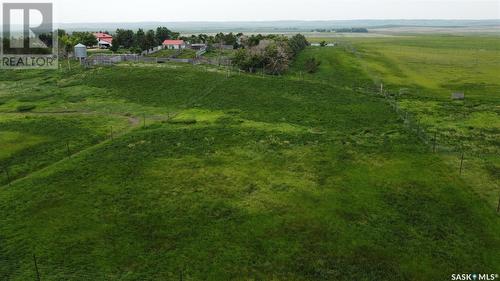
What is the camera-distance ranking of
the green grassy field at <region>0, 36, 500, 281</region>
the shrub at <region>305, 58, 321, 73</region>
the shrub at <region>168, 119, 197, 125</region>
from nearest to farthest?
the green grassy field at <region>0, 36, 500, 281</region> → the shrub at <region>168, 119, 197, 125</region> → the shrub at <region>305, 58, 321, 73</region>

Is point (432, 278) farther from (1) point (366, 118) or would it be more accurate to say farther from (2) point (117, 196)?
(1) point (366, 118)

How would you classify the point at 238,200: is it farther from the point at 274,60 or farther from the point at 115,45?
the point at 115,45

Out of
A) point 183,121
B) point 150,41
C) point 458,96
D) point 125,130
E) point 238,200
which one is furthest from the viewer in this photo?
point 150,41

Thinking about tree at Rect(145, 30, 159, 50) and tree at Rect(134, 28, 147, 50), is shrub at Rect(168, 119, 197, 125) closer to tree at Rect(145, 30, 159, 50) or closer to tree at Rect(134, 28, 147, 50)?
tree at Rect(134, 28, 147, 50)

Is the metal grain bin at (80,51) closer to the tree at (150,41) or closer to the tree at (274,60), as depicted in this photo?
the tree at (150,41)

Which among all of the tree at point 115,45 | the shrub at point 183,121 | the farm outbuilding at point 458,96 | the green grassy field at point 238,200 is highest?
the tree at point 115,45

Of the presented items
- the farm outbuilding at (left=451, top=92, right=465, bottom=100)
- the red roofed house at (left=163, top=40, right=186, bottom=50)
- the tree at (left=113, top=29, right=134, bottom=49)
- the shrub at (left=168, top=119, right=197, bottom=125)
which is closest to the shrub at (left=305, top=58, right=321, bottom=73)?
the farm outbuilding at (left=451, top=92, right=465, bottom=100)

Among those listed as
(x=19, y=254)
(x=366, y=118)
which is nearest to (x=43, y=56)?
(x=366, y=118)

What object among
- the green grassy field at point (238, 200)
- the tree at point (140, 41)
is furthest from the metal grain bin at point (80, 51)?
the green grassy field at point (238, 200)

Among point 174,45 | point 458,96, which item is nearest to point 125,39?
point 174,45
